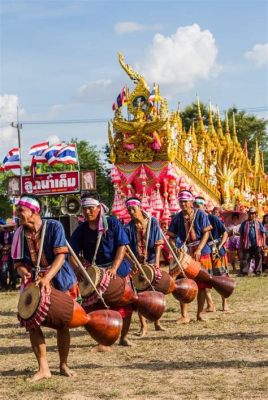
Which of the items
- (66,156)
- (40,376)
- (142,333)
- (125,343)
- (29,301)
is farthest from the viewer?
(66,156)

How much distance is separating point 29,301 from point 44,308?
175 mm

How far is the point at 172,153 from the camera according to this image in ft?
74.1

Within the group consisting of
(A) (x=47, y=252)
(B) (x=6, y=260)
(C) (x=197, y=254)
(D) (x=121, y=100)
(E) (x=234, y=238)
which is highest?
(D) (x=121, y=100)

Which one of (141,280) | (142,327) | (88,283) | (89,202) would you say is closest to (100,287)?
(88,283)

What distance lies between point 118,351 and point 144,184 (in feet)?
48.9

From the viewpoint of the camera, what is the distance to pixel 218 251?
37.4ft

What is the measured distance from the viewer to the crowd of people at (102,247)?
20.7 ft

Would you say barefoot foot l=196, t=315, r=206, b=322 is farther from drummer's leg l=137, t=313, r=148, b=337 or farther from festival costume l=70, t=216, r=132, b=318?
festival costume l=70, t=216, r=132, b=318

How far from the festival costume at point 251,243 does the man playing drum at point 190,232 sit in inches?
348

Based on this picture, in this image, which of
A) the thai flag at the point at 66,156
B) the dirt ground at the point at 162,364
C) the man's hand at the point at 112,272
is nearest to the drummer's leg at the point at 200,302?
the dirt ground at the point at 162,364

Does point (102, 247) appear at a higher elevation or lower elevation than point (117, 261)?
higher

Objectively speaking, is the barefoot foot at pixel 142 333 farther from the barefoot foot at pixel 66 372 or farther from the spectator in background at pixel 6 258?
the spectator in background at pixel 6 258

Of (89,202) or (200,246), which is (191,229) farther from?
(89,202)

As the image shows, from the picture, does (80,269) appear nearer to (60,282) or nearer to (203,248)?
(60,282)
